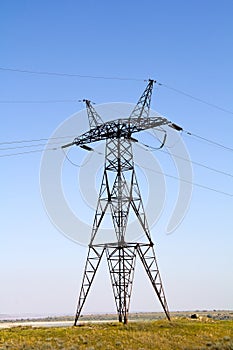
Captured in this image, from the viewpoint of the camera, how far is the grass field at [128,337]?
31.2 m

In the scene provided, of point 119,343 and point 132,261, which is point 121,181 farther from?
point 119,343

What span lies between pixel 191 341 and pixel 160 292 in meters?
8.34

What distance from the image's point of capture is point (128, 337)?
33531 millimetres

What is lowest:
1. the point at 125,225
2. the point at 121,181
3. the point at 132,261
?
the point at 132,261

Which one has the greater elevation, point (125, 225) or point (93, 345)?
point (125, 225)

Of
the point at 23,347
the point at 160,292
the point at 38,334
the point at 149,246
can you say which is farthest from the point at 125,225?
the point at 23,347

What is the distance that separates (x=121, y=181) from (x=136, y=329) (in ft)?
42.7

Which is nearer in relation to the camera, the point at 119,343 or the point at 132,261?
the point at 119,343

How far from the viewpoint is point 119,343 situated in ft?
103

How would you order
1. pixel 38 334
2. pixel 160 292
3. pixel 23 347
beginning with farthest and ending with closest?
pixel 160 292, pixel 38 334, pixel 23 347

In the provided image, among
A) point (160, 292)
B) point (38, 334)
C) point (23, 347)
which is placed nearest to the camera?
point (23, 347)

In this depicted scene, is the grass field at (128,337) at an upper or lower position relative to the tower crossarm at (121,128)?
lower

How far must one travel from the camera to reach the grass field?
102 feet

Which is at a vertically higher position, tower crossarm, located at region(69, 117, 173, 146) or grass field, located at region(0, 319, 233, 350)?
tower crossarm, located at region(69, 117, 173, 146)
